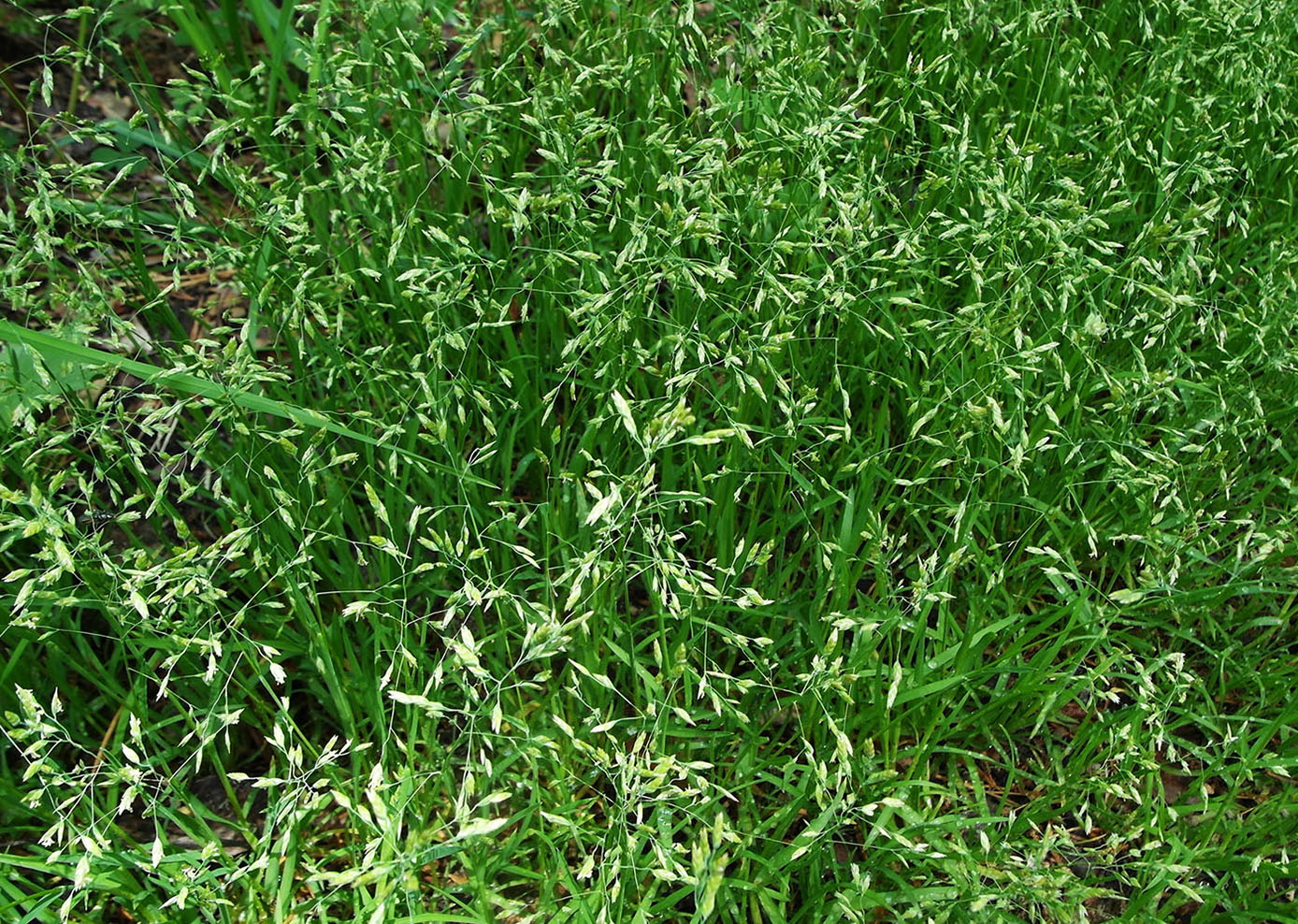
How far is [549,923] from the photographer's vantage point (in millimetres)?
1874

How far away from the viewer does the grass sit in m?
1.94

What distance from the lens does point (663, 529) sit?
1.95 meters

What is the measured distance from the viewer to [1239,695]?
2510 millimetres

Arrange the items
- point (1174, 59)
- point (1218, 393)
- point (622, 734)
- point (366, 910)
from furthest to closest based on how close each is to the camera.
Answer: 1. point (1174, 59)
2. point (1218, 393)
3. point (622, 734)
4. point (366, 910)

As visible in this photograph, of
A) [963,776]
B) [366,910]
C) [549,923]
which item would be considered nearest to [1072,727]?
[963,776]

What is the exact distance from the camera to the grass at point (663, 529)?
1.94m

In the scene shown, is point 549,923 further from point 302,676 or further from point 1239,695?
point 1239,695

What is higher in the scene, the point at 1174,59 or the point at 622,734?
the point at 1174,59

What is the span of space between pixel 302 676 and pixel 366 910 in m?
0.65

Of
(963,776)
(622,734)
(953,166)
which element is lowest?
(963,776)

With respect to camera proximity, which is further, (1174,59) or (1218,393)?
(1174,59)

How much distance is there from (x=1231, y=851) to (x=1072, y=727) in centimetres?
51

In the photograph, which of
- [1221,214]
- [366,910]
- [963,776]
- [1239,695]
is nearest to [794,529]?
[963,776]

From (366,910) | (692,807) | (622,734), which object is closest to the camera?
(366,910)
